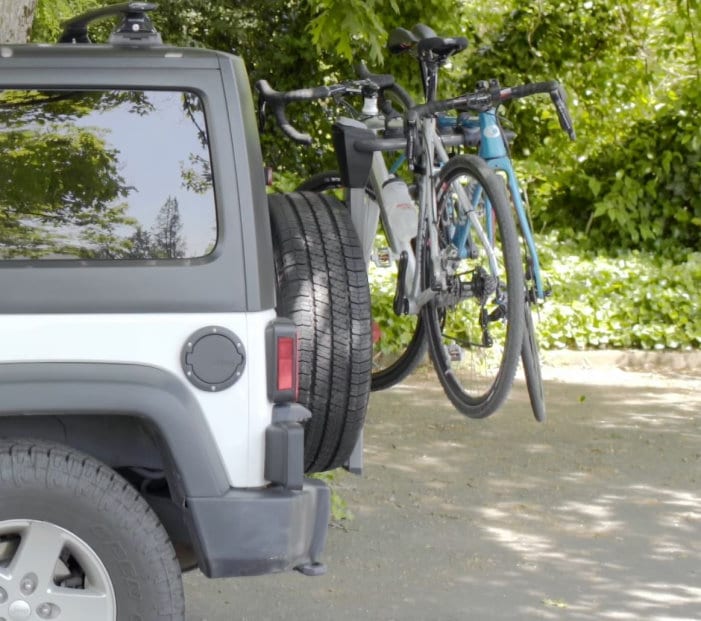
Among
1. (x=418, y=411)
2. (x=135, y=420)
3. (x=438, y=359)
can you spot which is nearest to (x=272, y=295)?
(x=135, y=420)

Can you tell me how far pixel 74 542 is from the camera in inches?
141

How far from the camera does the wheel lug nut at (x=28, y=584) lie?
3566 millimetres

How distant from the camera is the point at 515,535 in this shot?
6.50 metres

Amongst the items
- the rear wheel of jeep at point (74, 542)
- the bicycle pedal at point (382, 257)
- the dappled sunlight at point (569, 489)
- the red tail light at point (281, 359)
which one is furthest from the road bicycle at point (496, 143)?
the rear wheel of jeep at point (74, 542)

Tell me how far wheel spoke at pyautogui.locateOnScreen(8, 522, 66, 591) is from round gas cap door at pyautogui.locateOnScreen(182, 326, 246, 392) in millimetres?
544

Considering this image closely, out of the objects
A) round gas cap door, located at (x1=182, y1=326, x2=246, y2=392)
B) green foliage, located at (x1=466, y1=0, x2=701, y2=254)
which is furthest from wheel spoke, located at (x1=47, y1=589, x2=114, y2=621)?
green foliage, located at (x1=466, y1=0, x2=701, y2=254)

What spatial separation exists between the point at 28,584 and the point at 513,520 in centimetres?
360

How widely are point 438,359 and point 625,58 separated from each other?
967 cm

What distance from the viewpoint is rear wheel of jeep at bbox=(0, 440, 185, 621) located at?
357cm

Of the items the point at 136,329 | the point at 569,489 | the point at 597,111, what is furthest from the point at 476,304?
the point at 597,111

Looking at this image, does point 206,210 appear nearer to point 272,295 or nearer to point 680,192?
point 272,295

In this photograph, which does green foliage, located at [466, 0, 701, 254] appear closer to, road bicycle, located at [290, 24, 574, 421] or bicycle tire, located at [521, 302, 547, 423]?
road bicycle, located at [290, 24, 574, 421]

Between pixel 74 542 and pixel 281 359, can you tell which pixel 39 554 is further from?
pixel 281 359

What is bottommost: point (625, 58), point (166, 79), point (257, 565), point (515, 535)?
point (515, 535)
